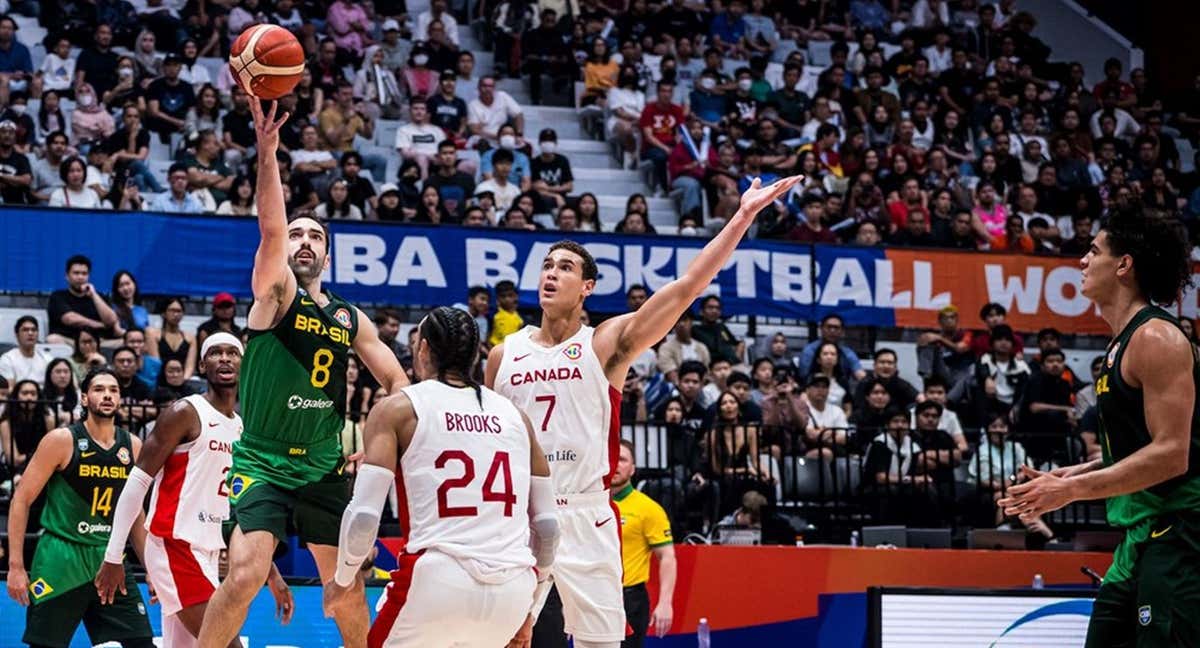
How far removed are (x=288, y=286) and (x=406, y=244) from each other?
917 cm

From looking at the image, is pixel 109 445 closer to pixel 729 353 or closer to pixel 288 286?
pixel 288 286

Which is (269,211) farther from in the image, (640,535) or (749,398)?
(749,398)

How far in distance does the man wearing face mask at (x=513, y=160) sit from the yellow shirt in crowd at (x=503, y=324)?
285cm

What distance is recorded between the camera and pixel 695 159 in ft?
67.4

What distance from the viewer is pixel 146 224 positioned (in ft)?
53.9

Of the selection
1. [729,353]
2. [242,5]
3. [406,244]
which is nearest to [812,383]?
[729,353]

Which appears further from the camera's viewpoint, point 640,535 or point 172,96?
point 172,96

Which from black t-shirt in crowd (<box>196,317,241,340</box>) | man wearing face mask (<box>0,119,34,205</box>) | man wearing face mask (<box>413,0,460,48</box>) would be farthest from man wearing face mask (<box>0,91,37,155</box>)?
man wearing face mask (<box>413,0,460,48</box>)

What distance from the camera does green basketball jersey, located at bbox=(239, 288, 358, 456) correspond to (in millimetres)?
8148

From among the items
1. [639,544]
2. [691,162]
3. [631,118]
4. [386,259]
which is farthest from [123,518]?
[631,118]

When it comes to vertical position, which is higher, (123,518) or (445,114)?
(445,114)

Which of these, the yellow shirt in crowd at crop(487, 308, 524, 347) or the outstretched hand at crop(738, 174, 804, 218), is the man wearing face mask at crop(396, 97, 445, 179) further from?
the outstretched hand at crop(738, 174, 804, 218)

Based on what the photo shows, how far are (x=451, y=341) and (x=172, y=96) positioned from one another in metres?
13.5

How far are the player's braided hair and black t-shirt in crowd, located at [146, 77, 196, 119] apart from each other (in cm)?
1330
